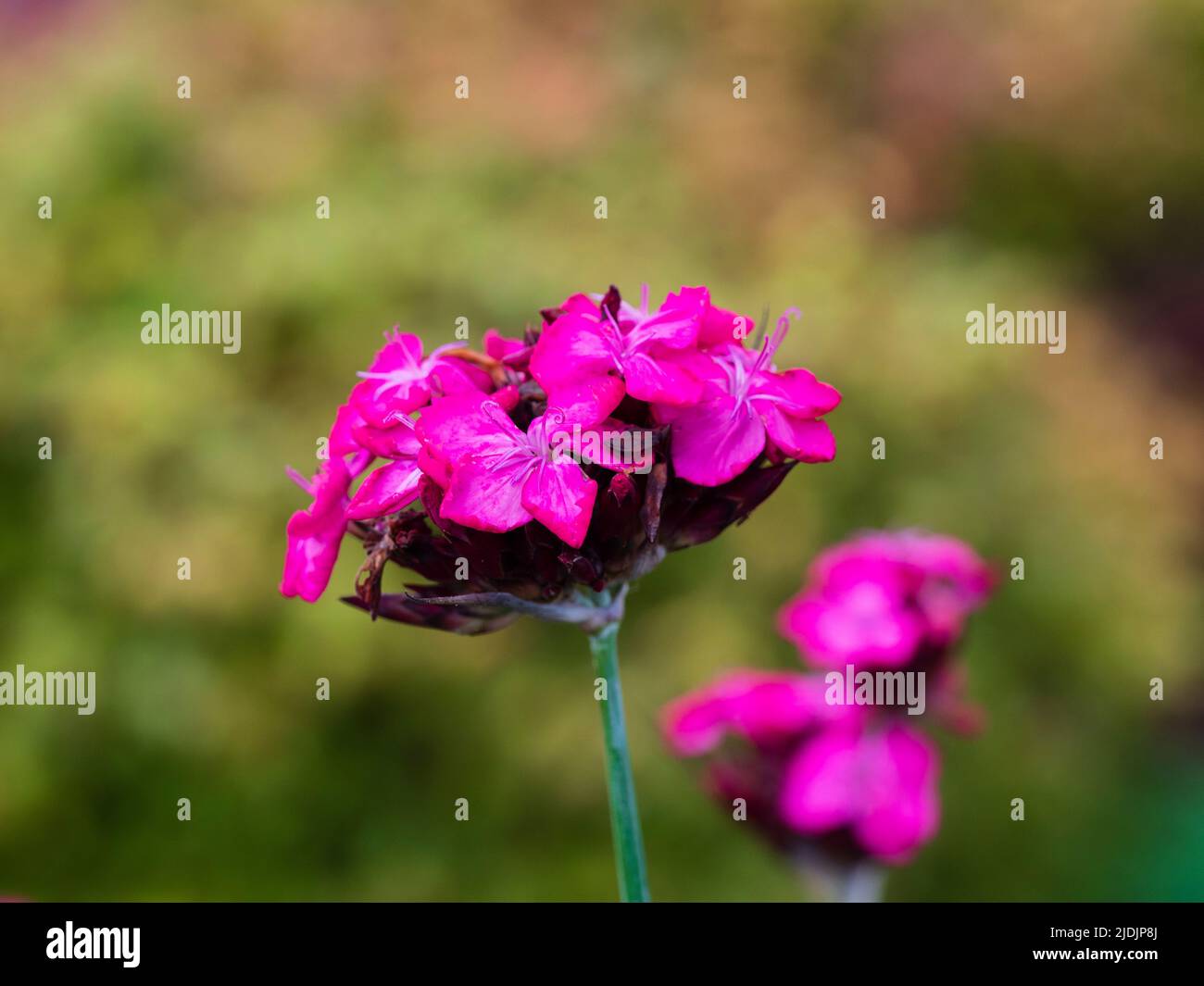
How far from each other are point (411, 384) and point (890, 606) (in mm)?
584

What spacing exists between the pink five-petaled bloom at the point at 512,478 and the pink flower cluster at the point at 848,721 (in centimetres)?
56

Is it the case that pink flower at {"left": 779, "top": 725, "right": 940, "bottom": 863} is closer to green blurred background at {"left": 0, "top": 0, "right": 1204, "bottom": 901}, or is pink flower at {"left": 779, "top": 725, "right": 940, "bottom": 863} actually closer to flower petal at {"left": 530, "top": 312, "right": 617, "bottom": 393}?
flower petal at {"left": 530, "top": 312, "right": 617, "bottom": 393}

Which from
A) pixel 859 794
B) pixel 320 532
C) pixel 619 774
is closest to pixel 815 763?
pixel 859 794

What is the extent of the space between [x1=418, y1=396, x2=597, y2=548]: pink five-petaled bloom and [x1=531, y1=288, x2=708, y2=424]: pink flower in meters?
0.02

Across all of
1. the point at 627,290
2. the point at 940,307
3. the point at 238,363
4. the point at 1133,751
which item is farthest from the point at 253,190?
the point at 1133,751

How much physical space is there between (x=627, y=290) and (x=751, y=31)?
1.28m

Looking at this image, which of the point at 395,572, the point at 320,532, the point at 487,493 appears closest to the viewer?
the point at 487,493

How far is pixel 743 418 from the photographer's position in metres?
0.75

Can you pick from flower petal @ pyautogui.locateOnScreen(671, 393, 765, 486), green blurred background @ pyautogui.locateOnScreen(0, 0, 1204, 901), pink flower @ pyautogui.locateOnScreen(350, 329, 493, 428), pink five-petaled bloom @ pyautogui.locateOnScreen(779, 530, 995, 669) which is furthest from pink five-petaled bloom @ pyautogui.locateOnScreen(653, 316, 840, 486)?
green blurred background @ pyautogui.locateOnScreen(0, 0, 1204, 901)

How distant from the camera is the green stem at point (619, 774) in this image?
2.60 feet

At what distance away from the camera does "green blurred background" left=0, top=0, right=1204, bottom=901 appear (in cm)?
252

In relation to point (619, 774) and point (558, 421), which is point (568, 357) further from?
point (619, 774)

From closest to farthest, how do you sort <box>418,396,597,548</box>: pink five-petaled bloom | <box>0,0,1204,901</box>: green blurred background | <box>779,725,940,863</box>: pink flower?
<box>418,396,597,548</box>: pink five-petaled bloom < <box>779,725,940,863</box>: pink flower < <box>0,0,1204,901</box>: green blurred background

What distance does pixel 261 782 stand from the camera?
2514mm
